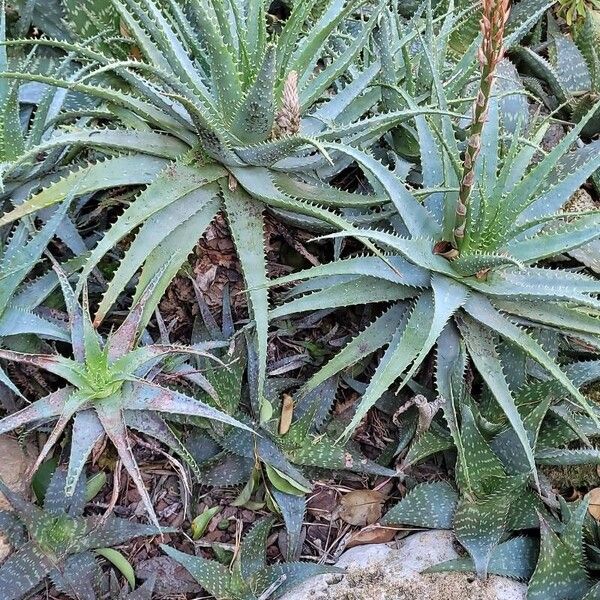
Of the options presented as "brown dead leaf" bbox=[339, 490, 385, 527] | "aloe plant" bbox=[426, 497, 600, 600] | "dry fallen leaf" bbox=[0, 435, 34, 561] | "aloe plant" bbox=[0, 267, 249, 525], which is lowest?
"aloe plant" bbox=[426, 497, 600, 600]

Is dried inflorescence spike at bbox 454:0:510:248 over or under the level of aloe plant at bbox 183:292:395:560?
over

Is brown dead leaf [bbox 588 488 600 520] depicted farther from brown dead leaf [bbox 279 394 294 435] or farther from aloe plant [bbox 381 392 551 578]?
brown dead leaf [bbox 279 394 294 435]

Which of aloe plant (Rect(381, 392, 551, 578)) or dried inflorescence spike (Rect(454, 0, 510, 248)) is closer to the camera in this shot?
dried inflorescence spike (Rect(454, 0, 510, 248))

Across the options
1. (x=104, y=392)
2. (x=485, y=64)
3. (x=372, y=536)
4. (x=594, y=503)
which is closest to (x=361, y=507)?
(x=372, y=536)

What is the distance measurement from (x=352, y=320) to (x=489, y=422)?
548 millimetres

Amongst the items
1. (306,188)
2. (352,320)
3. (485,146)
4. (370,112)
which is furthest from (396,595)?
(370,112)

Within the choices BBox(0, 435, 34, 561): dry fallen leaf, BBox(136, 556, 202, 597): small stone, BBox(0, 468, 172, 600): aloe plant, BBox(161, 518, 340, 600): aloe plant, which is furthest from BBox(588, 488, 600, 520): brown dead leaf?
BBox(0, 435, 34, 561): dry fallen leaf

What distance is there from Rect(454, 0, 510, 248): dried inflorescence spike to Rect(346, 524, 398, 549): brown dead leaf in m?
0.97

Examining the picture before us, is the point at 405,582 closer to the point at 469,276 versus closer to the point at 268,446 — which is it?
the point at 268,446

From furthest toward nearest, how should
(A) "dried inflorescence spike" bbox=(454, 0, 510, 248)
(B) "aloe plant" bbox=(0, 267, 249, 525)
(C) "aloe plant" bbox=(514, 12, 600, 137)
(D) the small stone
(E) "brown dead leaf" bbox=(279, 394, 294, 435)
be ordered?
(C) "aloe plant" bbox=(514, 12, 600, 137) < (E) "brown dead leaf" bbox=(279, 394, 294, 435) < (D) the small stone < (B) "aloe plant" bbox=(0, 267, 249, 525) < (A) "dried inflorescence spike" bbox=(454, 0, 510, 248)

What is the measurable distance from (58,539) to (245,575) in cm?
54

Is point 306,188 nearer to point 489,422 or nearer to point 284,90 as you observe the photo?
point 284,90

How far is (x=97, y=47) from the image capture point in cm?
246

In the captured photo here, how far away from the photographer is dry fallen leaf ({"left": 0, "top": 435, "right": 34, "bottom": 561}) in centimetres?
210
